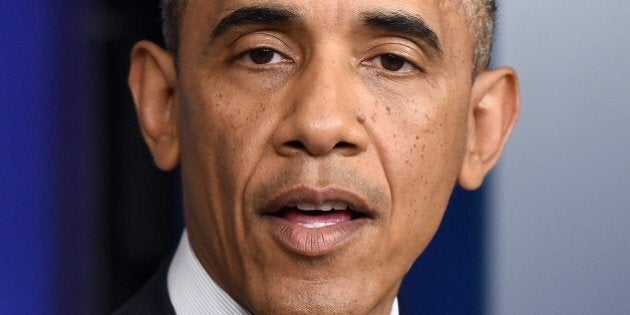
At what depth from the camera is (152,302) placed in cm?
215

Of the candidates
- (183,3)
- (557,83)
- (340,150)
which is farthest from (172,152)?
(557,83)

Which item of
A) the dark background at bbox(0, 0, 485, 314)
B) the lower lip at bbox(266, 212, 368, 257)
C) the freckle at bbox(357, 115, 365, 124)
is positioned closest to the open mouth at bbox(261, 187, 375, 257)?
the lower lip at bbox(266, 212, 368, 257)

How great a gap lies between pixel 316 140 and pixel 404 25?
28 centimetres

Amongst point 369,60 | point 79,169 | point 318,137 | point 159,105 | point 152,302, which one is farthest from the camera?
point 79,169

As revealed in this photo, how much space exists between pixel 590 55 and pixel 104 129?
1.08 meters

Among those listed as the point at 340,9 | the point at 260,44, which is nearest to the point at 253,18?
the point at 260,44

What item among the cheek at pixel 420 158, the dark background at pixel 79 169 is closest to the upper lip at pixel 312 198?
the cheek at pixel 420 158

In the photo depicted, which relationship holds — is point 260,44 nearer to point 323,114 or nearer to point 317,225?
point 323,114

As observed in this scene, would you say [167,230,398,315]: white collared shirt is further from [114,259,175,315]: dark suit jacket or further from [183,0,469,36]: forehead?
[183,0,469,36]: forehead

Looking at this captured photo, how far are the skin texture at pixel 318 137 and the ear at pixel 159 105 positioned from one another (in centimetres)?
2

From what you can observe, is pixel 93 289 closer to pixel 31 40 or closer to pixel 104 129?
pixel 104 129

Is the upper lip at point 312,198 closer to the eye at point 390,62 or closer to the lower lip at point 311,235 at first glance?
the lower lip at point 311,235

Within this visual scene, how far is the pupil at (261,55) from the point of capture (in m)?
2.05

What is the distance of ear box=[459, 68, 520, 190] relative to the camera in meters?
2.31
